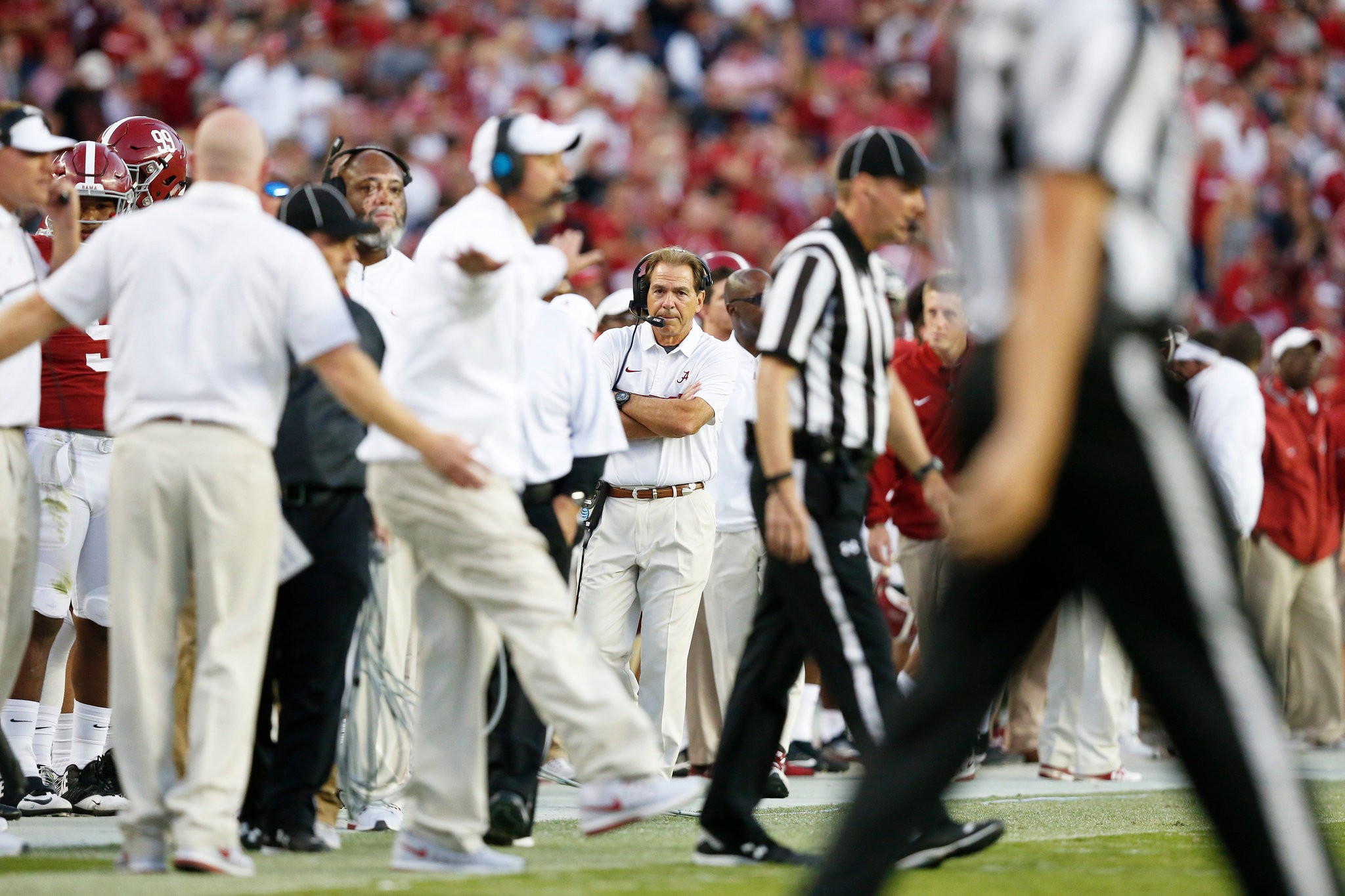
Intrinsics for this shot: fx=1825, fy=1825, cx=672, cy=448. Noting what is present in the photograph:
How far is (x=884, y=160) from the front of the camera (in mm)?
5805

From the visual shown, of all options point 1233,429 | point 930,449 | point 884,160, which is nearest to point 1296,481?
point 1233,429

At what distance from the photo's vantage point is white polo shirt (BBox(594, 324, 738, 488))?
8.41 meters

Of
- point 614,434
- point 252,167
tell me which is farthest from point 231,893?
point 614,434

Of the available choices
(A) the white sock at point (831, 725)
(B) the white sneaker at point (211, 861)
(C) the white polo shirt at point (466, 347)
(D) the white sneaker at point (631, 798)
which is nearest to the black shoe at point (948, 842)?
(D) the white sneaker at point (631, 798)

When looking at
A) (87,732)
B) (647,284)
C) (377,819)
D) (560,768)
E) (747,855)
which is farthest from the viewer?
(560,768)

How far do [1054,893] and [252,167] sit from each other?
123 inches

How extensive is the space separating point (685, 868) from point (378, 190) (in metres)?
3.42

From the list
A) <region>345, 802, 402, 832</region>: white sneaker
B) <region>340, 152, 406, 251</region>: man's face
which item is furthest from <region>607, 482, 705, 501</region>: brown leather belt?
<region>345, 802, 402, 832</region>: white sneaker

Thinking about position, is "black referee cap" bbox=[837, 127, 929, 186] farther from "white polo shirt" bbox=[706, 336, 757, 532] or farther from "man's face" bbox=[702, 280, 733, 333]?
"man's face" bbox=[702, 280, 733, 333]

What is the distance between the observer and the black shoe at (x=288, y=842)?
19.5ft

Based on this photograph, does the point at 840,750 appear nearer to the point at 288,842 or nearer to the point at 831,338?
the point at 288,842

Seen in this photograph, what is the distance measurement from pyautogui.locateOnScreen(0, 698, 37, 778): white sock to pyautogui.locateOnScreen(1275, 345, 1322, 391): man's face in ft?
26.0

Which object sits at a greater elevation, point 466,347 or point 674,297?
point 674,297

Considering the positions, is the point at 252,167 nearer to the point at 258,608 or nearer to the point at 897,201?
the point at 258,608
